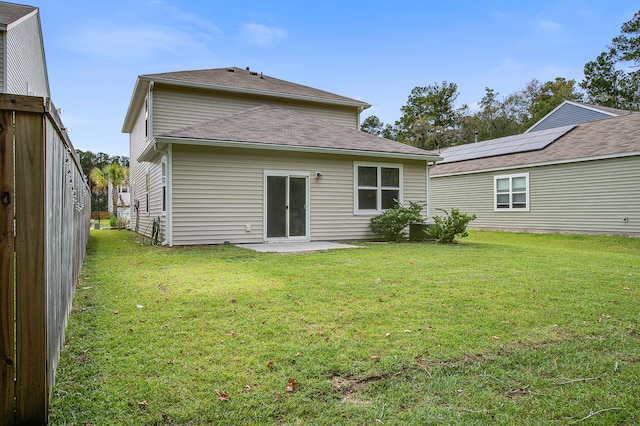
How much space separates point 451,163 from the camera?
→ 21.8 meters

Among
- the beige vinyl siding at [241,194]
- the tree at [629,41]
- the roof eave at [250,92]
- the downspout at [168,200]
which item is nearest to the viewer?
the downspout at [168,200]

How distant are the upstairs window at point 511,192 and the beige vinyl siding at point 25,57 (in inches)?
691

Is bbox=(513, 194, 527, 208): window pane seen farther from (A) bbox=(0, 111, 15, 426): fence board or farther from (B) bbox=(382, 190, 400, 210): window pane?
(A) bbox=(0, 111, 15, 426): fence board

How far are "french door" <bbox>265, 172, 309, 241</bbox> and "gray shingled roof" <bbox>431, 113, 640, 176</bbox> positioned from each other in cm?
1047

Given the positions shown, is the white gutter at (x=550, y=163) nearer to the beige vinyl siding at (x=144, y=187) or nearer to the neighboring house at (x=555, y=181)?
the neighboring house at (x=555, y=181)

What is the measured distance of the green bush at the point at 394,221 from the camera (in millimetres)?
11859

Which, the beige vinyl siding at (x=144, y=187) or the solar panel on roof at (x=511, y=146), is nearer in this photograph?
the beige vinyl siding at (x=144, y=187)

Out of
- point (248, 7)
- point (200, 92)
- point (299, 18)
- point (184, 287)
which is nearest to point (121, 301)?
point (184, 287)

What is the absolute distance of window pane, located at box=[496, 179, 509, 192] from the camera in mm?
17859

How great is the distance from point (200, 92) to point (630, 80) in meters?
35.1

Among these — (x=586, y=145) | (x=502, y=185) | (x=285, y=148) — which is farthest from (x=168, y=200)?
(x=586, y=145)

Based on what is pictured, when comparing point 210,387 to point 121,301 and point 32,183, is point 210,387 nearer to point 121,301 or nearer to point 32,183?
point 32,183

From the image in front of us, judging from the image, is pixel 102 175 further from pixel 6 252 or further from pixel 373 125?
pixel 6 252

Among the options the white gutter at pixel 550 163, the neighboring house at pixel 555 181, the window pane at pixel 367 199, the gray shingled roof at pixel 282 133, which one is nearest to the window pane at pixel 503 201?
the neighboring house at pixel 555 181
